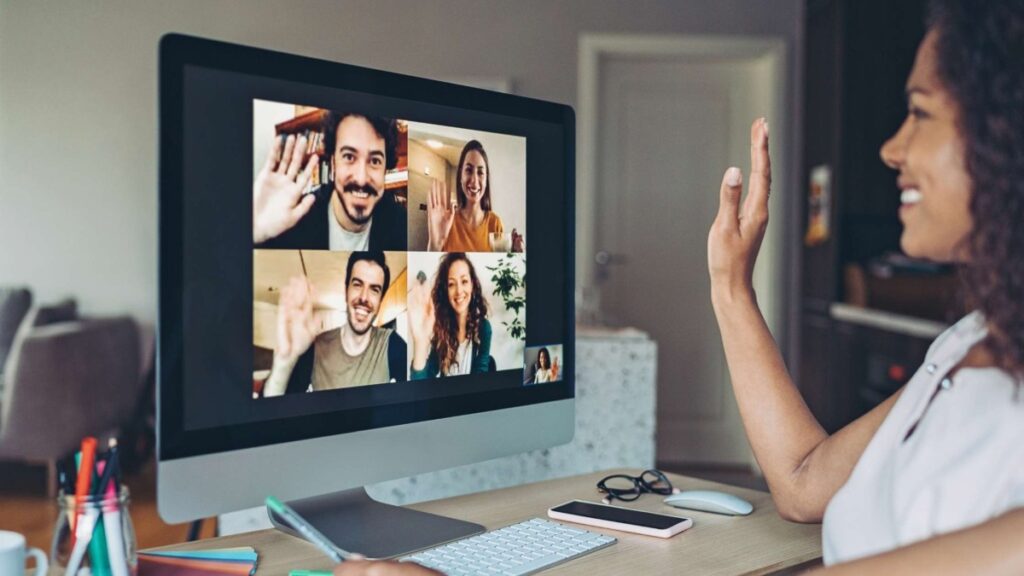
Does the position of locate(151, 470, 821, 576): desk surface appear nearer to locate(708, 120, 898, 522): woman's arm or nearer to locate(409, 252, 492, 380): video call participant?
locate(708, 120, 898, 522): woman's arm

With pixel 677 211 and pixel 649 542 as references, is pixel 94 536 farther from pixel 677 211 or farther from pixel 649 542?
pixel 677 211

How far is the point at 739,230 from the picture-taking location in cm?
118

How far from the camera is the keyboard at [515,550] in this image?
0.94m

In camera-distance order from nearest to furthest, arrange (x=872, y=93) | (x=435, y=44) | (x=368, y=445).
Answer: (x=368, y=445) → (x=872, y=93) → (x=435, y=44)

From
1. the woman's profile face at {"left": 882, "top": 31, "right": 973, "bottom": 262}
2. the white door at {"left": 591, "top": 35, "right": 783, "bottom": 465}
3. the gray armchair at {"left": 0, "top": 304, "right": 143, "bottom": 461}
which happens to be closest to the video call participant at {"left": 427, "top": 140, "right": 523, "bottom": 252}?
the woman's profile face at {"left": 882, "top": 31, "right": 973, "bottom": 262}

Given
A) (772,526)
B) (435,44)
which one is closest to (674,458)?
(435,44)

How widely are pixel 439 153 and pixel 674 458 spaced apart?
417cm

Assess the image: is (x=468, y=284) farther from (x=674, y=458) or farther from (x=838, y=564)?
(x=674, y=458)

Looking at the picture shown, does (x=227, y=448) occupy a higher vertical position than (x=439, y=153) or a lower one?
lower

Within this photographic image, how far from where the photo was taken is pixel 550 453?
1714 millimetres

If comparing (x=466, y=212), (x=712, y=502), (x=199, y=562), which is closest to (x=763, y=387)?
(x=712, y=502)

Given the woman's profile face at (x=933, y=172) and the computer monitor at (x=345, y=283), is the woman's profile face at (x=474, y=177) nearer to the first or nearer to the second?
the computer monitor at (x=345, y=283)

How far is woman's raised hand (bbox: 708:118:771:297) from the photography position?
1.17 metres

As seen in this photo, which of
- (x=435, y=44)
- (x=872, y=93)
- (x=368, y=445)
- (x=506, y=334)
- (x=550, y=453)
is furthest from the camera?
(x=435, y=44)
